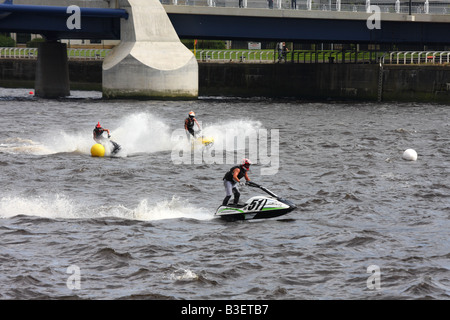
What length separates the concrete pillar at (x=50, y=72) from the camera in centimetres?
7950

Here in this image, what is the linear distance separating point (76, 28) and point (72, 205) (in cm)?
4997

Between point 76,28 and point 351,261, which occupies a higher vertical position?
point 76,28

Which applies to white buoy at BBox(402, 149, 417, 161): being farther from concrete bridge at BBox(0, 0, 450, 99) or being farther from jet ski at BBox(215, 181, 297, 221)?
concrete bridge at BBox(0, 0, 450, 99)

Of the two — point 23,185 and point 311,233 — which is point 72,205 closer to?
point 23,185

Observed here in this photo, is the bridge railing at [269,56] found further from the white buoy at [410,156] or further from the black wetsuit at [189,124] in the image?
the black wetsuit at [189,124]

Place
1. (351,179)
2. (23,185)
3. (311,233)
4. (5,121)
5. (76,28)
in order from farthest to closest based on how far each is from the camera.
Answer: (76,28)
(5,121)
(351,179)
(23,185)
(311,233)

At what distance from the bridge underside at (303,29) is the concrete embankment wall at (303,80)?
3842 mm

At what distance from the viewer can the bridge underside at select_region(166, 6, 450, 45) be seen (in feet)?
241

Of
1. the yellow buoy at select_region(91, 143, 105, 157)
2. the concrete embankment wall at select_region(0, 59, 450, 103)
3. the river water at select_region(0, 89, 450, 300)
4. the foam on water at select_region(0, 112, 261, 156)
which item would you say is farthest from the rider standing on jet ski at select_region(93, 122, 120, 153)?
the concrete embankment wall at select_region(0, 59, 450, 103)

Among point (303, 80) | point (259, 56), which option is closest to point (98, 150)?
point (303, 80)

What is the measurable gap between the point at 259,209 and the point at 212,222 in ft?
4.82

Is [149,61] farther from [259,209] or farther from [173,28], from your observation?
[259,209]
